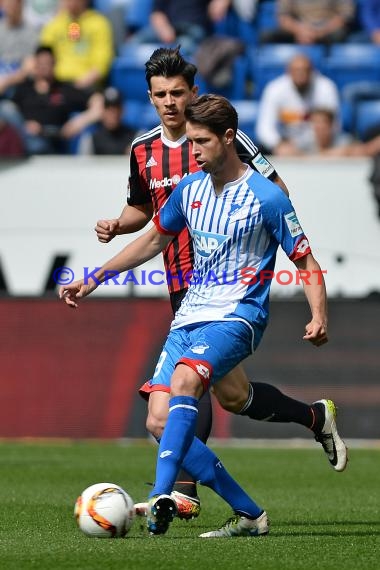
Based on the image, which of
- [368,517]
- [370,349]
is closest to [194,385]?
[368,517]

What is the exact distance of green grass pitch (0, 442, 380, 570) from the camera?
5445mm

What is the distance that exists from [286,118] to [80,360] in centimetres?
415

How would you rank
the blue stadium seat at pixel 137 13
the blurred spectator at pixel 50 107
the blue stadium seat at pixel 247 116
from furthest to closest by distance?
the blue stadium seat at pixel 137 13
the blue stadium seat at pixel 247 116
the blurred spectator at pixel 50 107

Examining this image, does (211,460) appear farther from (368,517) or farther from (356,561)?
(368,517)

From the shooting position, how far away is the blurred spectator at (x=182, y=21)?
16938 mm

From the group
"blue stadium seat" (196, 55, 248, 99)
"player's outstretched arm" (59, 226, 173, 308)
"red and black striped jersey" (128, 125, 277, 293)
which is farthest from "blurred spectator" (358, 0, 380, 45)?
"player's outstretched arm" (59, 226, 173, 308)

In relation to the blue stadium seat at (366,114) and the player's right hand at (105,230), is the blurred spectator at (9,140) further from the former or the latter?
the player's right hand at (105,230)

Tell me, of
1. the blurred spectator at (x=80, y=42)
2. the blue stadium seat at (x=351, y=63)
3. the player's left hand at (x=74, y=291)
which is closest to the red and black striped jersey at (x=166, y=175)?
the player's left hand at (x=74, y=291)

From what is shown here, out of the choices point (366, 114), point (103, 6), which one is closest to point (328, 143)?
point (366, 114)

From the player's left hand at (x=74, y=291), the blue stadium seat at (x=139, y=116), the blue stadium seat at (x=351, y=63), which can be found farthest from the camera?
the blue stadium seat at (x=351, y=63)

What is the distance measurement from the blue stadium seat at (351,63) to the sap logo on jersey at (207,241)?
10.7 metres

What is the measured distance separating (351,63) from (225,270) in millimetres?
10968

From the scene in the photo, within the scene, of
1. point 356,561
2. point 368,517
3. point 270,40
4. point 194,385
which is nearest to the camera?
point 356,561

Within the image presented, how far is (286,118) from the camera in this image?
15336 mm
